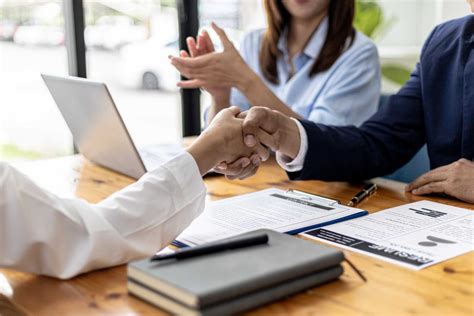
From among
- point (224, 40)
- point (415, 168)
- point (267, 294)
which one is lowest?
point (415, 168)

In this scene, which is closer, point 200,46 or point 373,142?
point 373,142

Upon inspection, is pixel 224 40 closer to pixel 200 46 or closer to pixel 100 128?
pixel 200 46

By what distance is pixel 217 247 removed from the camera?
86cm

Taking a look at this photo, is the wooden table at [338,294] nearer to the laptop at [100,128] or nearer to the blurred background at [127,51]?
the laptop at [100,128]

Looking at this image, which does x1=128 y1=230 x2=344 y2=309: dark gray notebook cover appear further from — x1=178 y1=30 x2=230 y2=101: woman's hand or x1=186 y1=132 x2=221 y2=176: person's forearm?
x1=178 y1=30 x2=230 y2=101: woman's hand

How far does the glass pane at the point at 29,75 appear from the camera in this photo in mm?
3006

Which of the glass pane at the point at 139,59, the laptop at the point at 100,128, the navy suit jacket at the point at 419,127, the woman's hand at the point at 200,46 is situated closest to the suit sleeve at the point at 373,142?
the navy suit jacket at the point at 419,127

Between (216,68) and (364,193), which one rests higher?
(216,68)

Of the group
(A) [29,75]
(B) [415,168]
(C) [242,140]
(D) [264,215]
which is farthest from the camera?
(A) [29,75]

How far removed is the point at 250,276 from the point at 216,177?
0.81 meters

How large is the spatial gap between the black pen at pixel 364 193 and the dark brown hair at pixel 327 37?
0.71 metres

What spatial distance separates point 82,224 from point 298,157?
0.60 meters

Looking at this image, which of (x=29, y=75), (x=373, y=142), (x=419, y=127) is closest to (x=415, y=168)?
(x=419, y=127)

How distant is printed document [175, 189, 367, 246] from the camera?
1.10m
